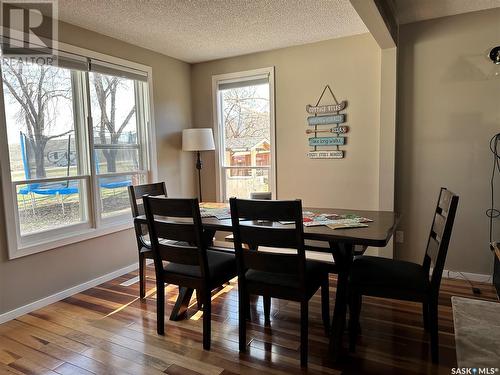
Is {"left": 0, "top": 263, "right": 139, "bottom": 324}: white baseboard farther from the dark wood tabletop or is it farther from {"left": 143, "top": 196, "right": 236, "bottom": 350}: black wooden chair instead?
the dark wood tabletop

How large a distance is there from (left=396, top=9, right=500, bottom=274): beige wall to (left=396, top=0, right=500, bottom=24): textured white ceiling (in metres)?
0.09

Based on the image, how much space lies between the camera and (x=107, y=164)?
342cm

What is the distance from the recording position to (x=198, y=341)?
2.25 metres

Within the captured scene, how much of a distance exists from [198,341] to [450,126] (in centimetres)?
283

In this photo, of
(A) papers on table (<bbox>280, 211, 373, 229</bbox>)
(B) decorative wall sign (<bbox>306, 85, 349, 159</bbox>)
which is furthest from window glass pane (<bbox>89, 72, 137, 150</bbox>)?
(A) papers on table (<bbox>280, 211, 373, 229</bbox>)

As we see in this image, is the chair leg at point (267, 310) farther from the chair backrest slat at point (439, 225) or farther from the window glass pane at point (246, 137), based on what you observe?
the window glass pane at point (246, 137)

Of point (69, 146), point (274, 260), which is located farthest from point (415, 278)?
point (69, 146)

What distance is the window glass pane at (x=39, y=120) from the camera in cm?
264

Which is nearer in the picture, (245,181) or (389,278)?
(389,278)

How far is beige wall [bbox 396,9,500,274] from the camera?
9.86 feet

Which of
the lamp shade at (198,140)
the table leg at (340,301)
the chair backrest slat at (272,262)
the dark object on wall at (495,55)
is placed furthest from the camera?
the lamp shade at (198,140)

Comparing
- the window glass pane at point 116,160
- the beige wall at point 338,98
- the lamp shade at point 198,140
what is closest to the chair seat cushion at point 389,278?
the beige wall at point 338,98

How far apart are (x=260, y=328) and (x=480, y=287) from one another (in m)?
2.05

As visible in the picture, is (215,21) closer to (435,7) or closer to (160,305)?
(435,7)
